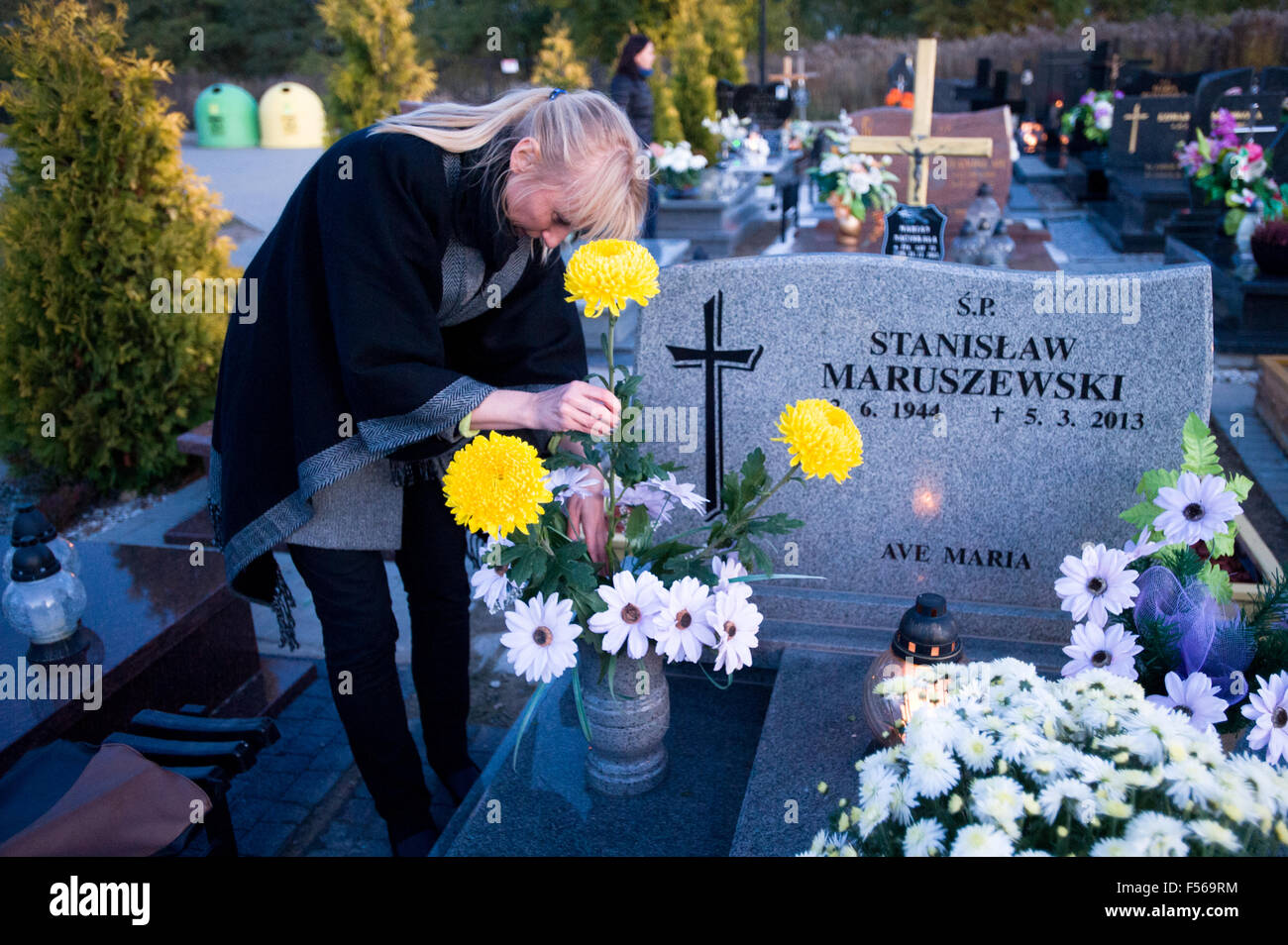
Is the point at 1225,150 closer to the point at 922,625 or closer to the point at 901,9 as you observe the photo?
the point at 922,625

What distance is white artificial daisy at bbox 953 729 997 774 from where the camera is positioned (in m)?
1.29

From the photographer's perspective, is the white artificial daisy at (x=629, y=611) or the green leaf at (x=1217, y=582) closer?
the white artificial daisy at (x=629, y=611)

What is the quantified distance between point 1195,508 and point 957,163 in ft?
23.6

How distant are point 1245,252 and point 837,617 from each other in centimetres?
702

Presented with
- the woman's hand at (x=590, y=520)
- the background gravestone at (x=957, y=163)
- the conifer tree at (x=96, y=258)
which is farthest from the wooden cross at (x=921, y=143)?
the woman's hand at (x=590, y=520)

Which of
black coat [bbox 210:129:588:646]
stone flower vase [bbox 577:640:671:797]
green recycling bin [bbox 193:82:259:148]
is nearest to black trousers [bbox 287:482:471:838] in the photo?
black coat [bbox 210:129:588:646]

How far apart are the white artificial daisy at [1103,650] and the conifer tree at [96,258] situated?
4.24 metres

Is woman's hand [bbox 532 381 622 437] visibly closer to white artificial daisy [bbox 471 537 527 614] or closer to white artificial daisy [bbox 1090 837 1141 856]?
white artificial daisy [bbox 471 537 527 614]

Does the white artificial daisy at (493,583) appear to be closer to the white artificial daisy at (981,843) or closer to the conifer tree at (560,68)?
the white artificial daisy at (981,843)

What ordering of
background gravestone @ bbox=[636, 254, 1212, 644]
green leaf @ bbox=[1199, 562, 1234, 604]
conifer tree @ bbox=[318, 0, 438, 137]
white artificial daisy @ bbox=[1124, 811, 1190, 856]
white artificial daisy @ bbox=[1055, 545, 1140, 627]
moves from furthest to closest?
conifer tree @ bbox=[318, 0, 438, 137] → background gravestone @ bbox=[636, 254, 1212, 644] → green leaf @ bbox=[1199, 562, 1234, 604] → white artificial daisy @ bbox=[1055, 545, 1140, 627] → white artificial daisy @ bbox=[1124, 811, 1190, 856]

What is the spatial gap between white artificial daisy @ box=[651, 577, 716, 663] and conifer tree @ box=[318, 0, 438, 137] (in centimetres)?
730

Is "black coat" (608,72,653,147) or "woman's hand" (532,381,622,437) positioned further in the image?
"black coat" (608,72,653,147)

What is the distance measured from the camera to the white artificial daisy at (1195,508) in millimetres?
2264
